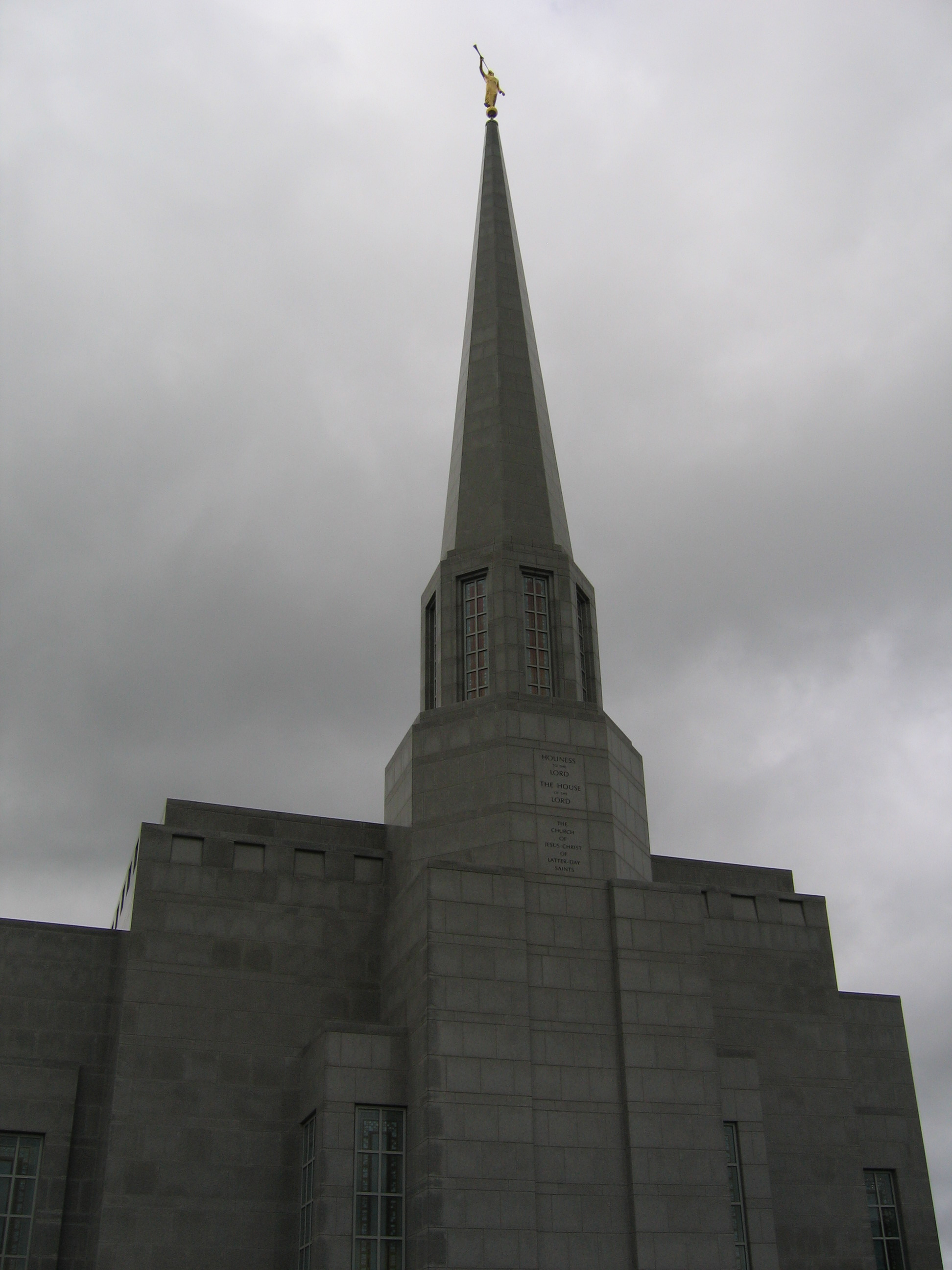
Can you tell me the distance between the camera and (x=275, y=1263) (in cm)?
2733

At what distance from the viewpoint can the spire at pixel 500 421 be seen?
116ft

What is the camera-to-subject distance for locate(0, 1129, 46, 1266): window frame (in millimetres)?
26828

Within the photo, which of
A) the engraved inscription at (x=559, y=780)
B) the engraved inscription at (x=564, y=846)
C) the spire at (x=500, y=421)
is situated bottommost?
the engraved inscription at (x=564, y=846)

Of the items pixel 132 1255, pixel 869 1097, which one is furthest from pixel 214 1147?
pixel 869 1097

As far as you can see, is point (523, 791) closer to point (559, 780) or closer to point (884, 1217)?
point (559, 780)

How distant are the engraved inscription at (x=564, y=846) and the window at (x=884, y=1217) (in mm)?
12437

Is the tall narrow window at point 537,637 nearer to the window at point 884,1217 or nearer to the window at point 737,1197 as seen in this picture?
the window at point 737,1197

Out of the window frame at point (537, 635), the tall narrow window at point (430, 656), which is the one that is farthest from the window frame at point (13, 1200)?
the window frame at point (537, 635)

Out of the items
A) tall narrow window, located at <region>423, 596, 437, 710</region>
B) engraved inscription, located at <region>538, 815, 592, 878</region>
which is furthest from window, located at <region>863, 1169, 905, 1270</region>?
tall narrow window, located at <region>423, 596, 437, 710</region>

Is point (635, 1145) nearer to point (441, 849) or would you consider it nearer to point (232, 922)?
point (441, 849)

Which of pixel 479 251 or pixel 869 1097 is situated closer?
pixel 869 1097

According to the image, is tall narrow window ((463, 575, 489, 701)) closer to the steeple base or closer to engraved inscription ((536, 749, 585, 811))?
the steeple base

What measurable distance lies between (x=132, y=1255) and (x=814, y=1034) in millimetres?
17838

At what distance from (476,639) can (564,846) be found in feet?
21.1
